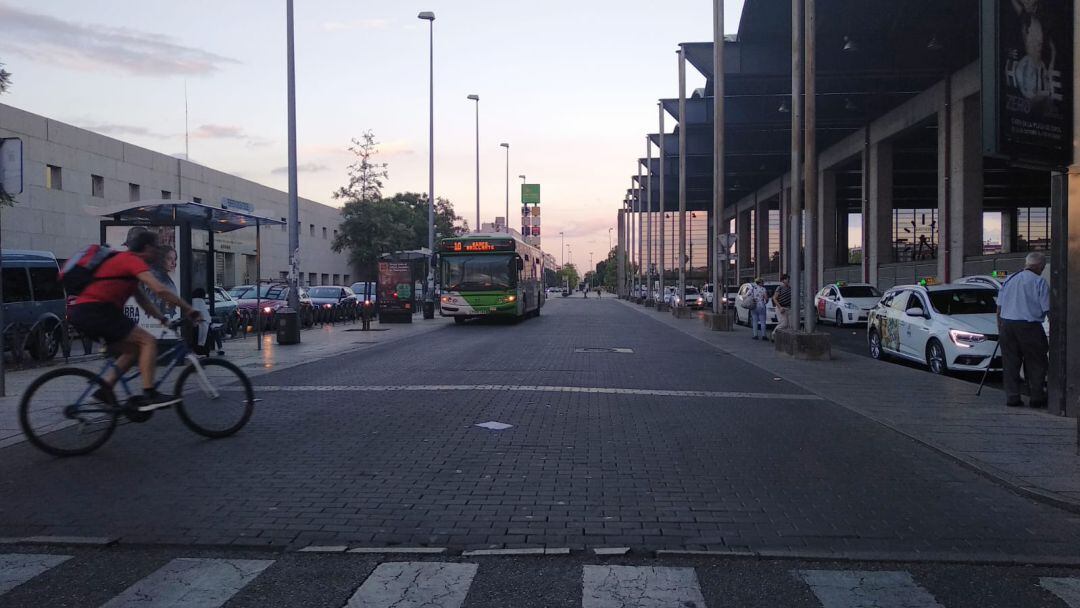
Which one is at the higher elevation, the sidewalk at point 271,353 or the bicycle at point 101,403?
the bicycle at point 101,403

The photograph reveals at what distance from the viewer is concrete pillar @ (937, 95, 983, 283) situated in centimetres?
2908

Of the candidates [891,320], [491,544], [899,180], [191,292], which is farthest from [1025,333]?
[899,180]

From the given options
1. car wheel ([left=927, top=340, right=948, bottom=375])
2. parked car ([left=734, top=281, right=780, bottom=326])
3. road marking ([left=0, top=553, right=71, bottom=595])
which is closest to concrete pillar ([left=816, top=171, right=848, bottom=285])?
parked car ([left=734, top=281, right=780, bottom=326])

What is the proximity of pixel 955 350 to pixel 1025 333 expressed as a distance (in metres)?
3.55

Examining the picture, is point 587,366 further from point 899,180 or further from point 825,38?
point 899,180

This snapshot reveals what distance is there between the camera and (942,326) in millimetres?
13570

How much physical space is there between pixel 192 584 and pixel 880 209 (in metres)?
36.8

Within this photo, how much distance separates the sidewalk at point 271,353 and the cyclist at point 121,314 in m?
0.53

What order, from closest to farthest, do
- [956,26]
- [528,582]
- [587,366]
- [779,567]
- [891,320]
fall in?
[528,582], [779,567], [587,366], [891,320], [956,26]

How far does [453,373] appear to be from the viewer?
1344 centimetres

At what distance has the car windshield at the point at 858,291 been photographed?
1171 inches

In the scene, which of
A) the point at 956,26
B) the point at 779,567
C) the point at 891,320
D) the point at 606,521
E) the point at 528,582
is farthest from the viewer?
the point at 956,26

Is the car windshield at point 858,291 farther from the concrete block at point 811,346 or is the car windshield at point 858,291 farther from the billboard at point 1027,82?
the billboard at point 1027,82

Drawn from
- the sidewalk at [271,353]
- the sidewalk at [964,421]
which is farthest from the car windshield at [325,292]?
the sidewalk at [964,421]
